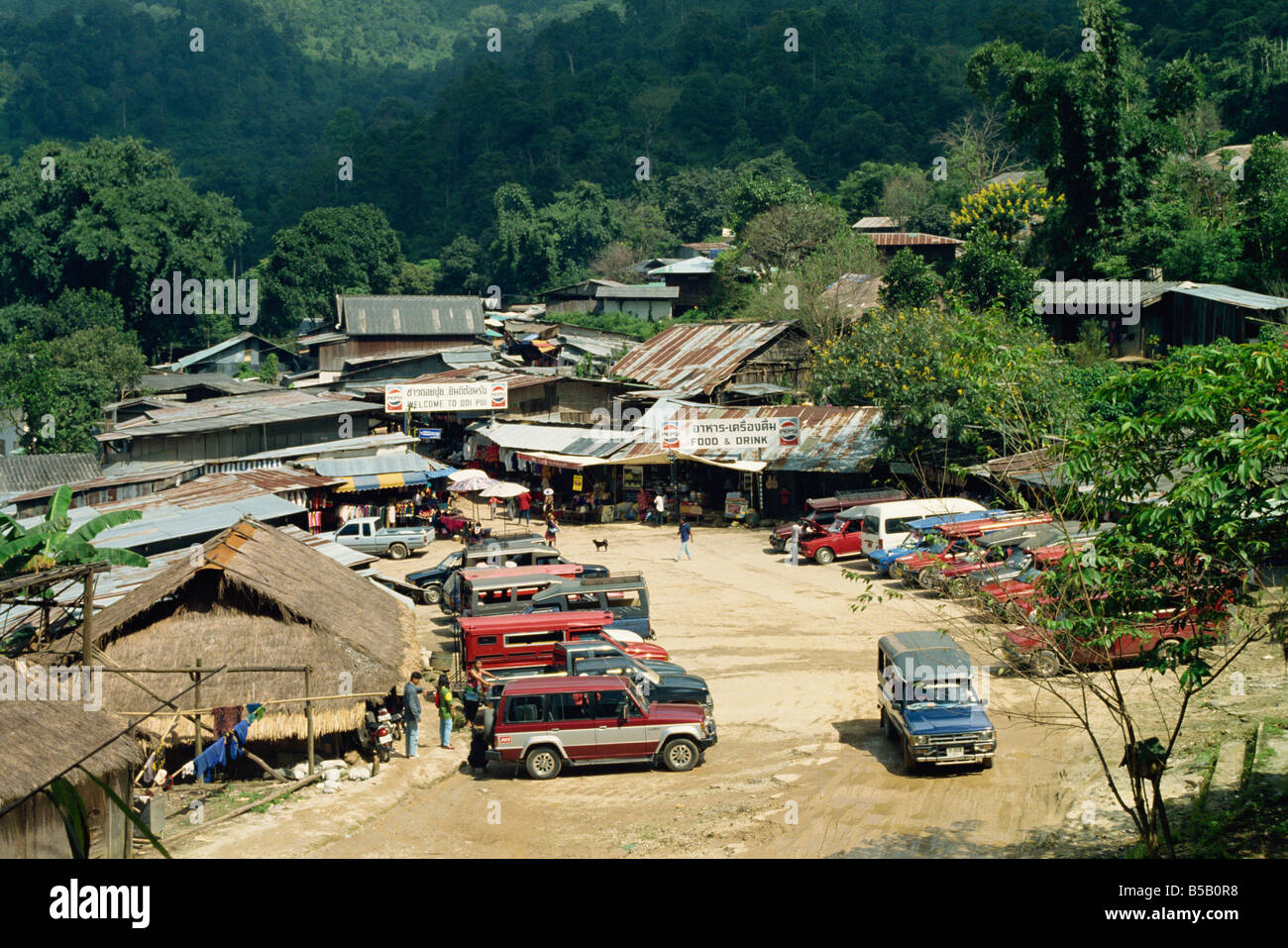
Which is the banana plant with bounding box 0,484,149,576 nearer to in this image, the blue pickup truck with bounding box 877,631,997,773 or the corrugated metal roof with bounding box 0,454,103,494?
the blue pickup truck with bounding box 877,631,997,773

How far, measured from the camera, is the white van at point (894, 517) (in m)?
28.3

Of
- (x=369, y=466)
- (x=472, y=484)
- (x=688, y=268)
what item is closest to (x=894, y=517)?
(x=472, y=484)

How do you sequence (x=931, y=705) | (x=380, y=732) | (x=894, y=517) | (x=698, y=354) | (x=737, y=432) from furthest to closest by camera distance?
(x=698, y=354)
(x=737, y=432)
(x=894, y=517)
(x=380, y=732)
(x=931, y=705)

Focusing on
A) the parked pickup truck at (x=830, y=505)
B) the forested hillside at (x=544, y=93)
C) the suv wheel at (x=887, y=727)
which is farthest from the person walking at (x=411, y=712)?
the forested hillside at (x=544, y=93)

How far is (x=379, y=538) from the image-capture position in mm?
33375

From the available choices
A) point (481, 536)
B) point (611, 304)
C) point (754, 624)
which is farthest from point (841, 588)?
point (611, 304)

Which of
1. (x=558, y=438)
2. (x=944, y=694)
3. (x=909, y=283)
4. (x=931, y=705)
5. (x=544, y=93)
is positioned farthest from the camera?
(x=544, y=93)

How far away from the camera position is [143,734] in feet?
54.4

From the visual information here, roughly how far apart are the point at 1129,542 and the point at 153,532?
74.7 ft

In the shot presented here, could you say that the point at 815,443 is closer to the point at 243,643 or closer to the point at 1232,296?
the point at 1232,296

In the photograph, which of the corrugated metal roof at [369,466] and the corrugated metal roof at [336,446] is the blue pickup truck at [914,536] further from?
the corrugated metal roof at [336,446]

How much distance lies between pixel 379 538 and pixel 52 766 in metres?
21.8
